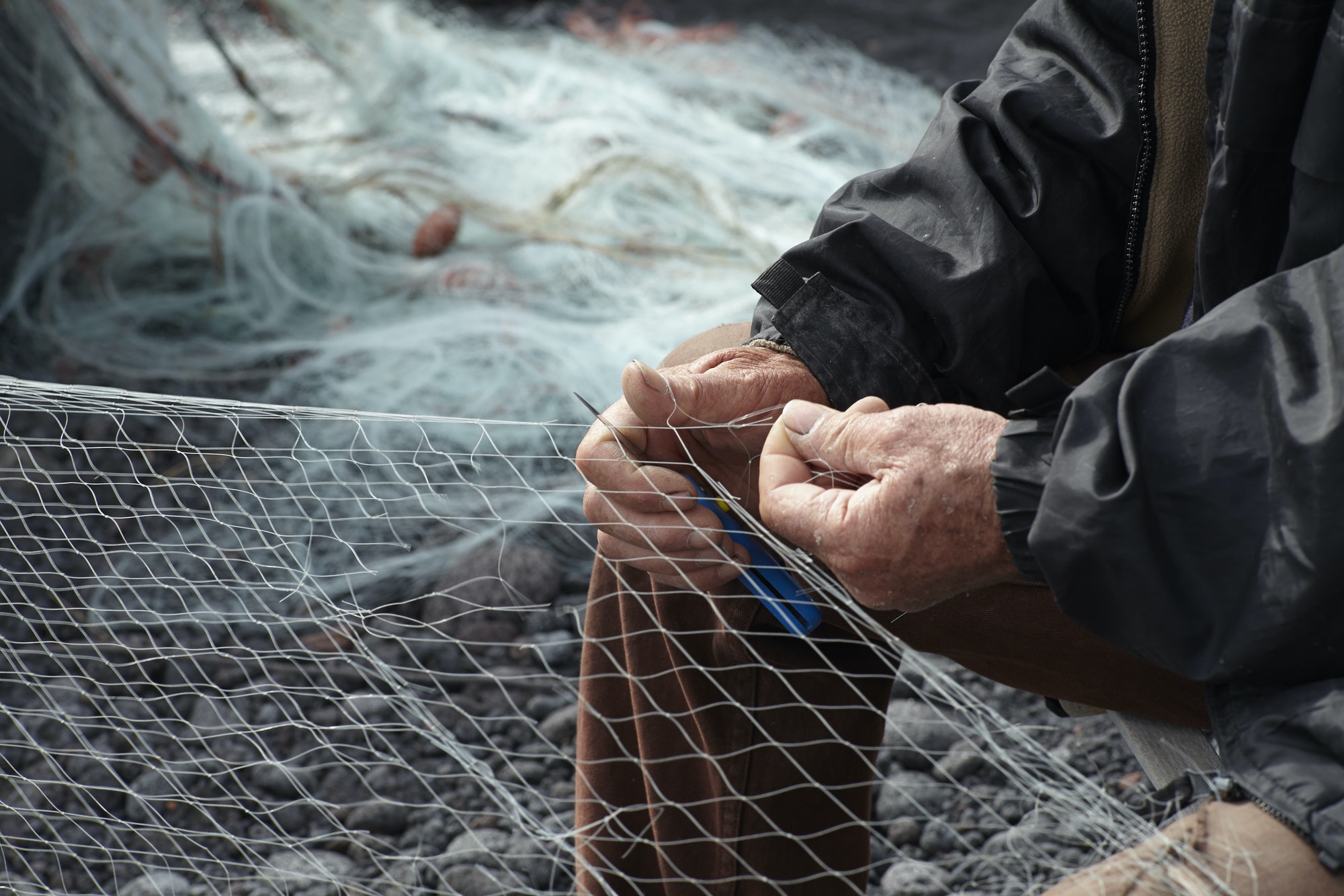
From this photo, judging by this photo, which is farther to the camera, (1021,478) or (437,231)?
(437,231)

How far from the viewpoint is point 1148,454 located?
0.92 metres

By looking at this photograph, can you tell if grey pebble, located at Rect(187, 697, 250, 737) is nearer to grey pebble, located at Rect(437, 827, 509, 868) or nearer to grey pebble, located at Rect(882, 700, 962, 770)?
grey pebble, located at Rect(437, 827, 509, 868)

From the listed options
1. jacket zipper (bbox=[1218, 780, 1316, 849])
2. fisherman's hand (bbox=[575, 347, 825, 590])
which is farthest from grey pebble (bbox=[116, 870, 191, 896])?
jacket zipper (bbox=[1218, 780, 1316, 849])

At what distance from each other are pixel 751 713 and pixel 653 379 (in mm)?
427

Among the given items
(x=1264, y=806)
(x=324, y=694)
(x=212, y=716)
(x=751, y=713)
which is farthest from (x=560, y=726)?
(x=1264, y=806)

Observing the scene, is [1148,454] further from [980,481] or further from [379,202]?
[379,202]

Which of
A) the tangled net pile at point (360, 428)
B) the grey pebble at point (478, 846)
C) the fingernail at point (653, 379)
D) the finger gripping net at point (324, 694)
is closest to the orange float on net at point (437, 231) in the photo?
the tangled net pile at point (360, 428)

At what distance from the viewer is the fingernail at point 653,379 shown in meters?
1.26

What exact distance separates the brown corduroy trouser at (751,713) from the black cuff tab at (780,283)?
40cm

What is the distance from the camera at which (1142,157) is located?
1.33 meters

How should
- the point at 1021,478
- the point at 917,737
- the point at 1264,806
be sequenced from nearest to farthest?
1. the point at 1264,806
2. the point at 1021,478
3. the point at 917,737

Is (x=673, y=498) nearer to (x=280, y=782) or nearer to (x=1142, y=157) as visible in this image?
(x=1142, y=157)

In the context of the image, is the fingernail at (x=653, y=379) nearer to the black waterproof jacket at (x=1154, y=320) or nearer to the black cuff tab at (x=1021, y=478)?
the black waterproof jacket at (x=1154, y=320)

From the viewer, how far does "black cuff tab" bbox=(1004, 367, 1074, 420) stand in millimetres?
1007
